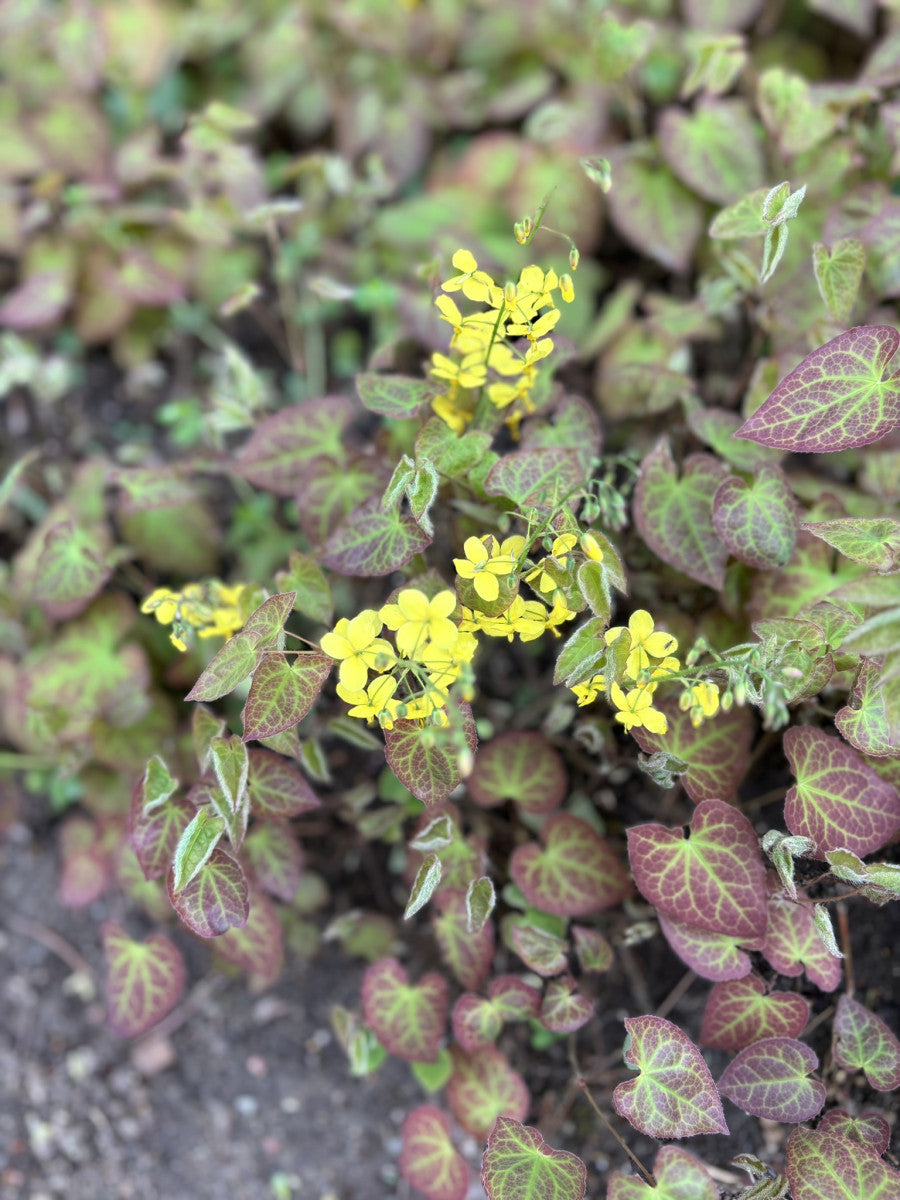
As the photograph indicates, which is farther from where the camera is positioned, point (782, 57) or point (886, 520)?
point (782, 57)

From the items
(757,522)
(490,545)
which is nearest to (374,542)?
(490,545)

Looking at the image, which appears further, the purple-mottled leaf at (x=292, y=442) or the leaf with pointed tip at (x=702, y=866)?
the purple-mottled leaf at (x=292, y=442)

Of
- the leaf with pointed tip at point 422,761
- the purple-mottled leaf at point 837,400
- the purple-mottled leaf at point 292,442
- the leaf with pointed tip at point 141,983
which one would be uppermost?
the purple-mottled leaf at point 837,400

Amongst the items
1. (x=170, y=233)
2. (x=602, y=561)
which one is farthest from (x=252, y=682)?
(x=170, y=233)

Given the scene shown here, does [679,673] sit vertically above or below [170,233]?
below

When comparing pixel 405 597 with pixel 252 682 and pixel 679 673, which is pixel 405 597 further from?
pixel 679 673

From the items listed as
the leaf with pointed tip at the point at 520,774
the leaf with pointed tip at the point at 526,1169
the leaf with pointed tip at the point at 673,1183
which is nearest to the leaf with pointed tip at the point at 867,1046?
the leaf with pointed tip at the point at 673,1183

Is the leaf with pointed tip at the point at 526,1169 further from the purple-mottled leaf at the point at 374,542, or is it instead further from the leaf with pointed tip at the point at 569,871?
the purple-mottled leaf at the point at 374,542
